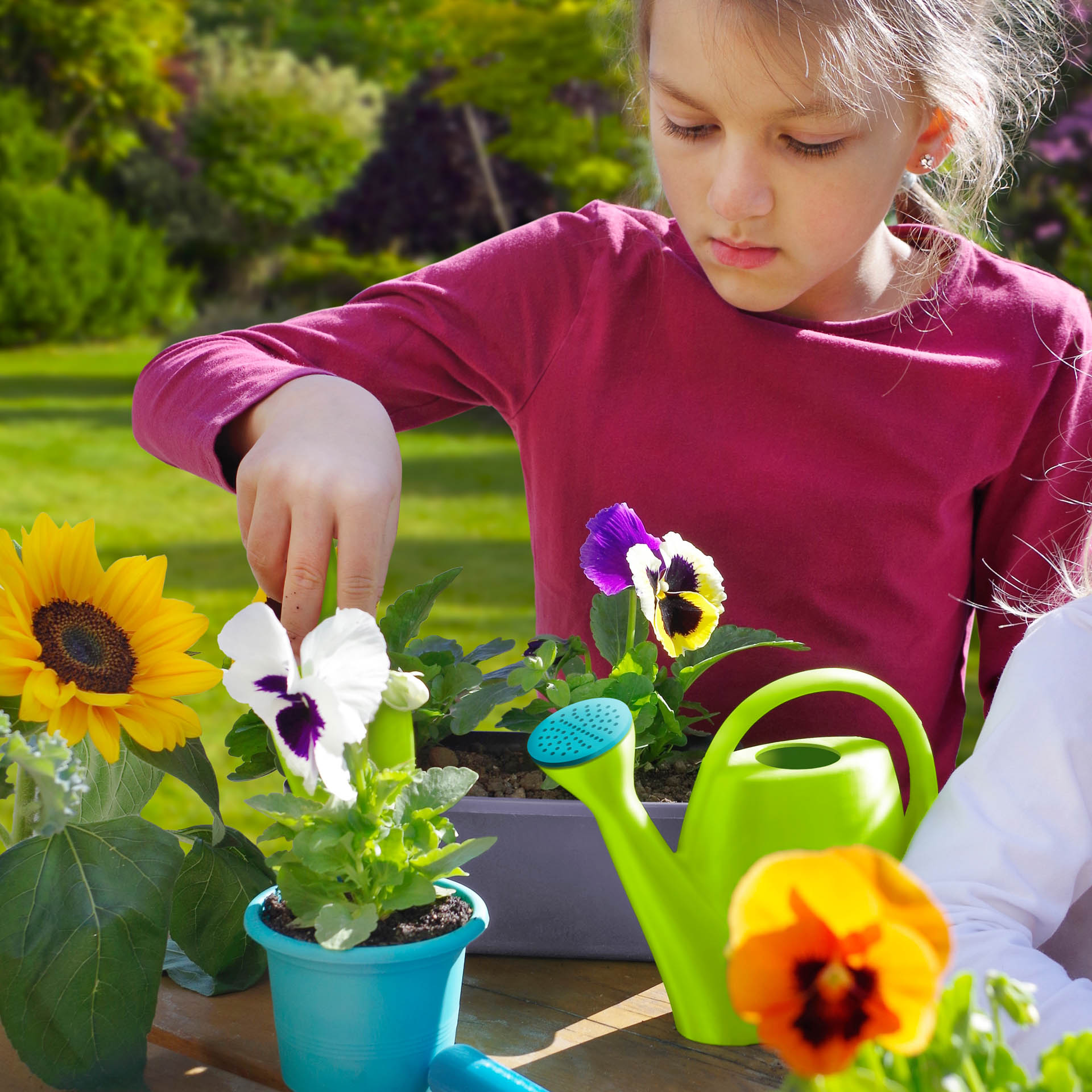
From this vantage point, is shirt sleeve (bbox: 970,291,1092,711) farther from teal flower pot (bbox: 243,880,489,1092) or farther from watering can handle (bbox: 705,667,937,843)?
teal flower pot (bbox: 243,880,489,1092)

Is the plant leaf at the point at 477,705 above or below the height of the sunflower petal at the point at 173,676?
below

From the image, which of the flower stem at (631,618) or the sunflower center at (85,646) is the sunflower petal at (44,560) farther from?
the flower stem at (631,618)

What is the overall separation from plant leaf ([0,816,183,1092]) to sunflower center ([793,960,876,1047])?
400mm

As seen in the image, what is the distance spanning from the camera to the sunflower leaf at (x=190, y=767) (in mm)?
691

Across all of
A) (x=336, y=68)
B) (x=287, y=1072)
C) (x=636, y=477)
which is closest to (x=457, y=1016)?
(x=287, y=1072)

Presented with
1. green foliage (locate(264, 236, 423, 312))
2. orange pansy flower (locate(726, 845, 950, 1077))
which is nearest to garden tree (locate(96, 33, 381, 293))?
green foliage (locate(264, 236, 423, 312))

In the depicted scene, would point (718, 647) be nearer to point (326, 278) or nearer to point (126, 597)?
point (126, 597)

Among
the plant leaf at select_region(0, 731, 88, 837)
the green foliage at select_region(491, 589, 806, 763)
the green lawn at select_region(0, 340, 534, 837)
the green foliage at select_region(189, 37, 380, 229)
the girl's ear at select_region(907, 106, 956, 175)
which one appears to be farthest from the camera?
the green foliage at select_region(189, 37, 380, 229)

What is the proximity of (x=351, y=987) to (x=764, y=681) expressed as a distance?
52 centimetres

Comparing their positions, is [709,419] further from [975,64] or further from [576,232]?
[975,64]

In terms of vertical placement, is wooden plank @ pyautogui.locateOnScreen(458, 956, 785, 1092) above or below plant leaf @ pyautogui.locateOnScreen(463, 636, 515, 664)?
below

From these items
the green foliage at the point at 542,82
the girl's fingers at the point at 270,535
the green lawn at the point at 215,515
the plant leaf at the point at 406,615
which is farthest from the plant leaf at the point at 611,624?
the green foliage at the point at 542,82

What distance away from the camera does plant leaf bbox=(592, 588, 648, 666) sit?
0.86 m

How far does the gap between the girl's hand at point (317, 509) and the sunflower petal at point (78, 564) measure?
0.09 metres
